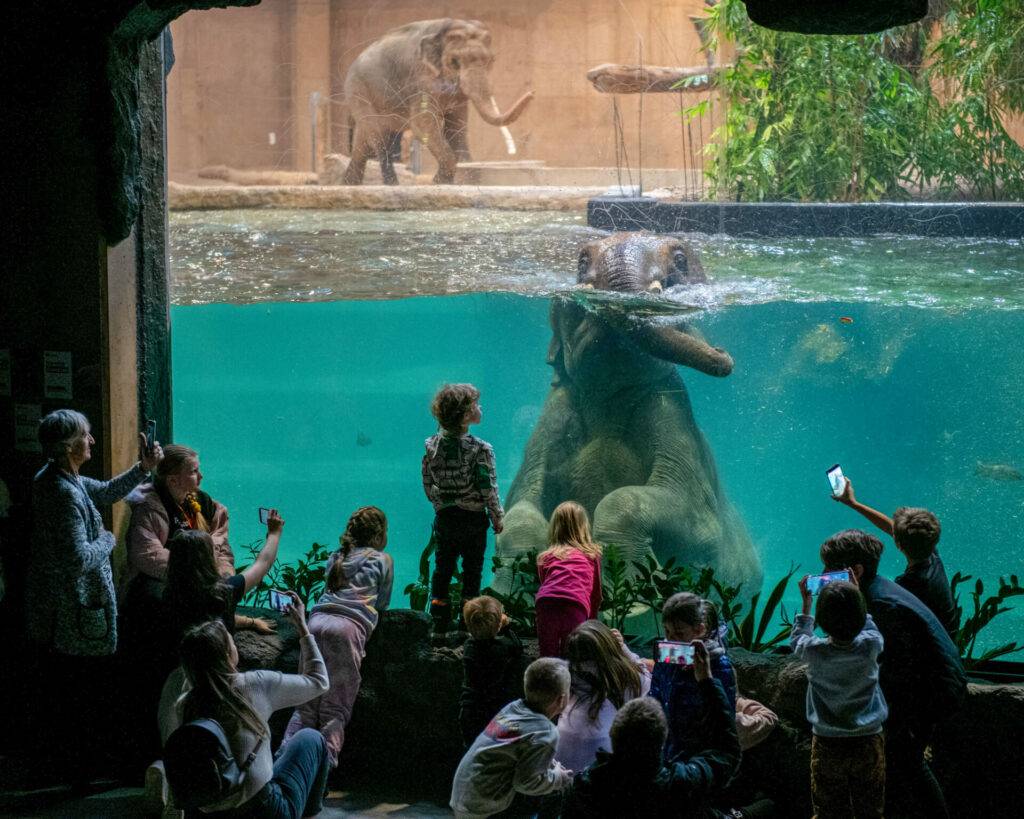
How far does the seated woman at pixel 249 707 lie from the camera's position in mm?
3295

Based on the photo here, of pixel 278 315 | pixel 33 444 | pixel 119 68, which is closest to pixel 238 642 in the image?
pixel 33 444

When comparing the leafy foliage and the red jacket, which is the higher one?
the leafy foliage

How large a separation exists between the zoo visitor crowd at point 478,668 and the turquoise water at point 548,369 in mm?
4591

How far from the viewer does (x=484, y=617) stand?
4012 mm

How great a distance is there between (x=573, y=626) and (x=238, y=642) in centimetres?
154

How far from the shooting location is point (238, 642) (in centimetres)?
473

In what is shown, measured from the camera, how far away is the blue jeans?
350 centimetres

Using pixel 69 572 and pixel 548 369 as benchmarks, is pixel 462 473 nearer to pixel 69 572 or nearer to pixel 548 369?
pixel 69 572

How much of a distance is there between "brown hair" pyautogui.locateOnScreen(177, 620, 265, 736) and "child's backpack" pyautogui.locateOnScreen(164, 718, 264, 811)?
0.05 m

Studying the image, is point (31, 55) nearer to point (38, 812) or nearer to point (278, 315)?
point (38, 812)

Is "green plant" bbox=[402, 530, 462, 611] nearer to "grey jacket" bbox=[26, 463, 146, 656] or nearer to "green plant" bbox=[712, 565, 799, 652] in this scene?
"green plant" bbox=[712, 565, 799, 652]

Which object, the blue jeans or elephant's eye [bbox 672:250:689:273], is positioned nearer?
the blue jeans

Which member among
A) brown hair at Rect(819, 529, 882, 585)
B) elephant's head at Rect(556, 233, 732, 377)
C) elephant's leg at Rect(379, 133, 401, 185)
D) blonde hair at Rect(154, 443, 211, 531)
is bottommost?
brown hair at Rect(819, 529, 882, 585)

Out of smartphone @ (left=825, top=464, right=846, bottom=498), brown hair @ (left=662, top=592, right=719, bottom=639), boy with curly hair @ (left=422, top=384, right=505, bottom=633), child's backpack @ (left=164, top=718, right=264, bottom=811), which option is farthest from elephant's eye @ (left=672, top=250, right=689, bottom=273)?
child's backpack @ (left=164, top=718, right=264, bottom=811)
